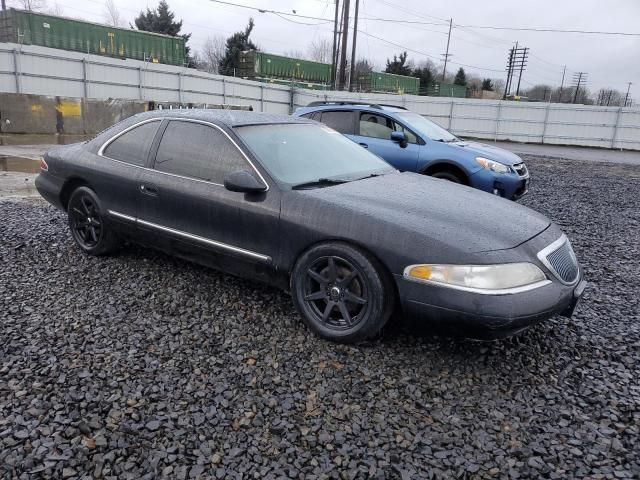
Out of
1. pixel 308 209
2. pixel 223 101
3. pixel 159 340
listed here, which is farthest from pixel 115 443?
pixel 223 101

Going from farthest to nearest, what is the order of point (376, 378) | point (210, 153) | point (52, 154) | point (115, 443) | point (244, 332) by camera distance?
1. point (52, 154)
2. point (210, 153)
3. point (244, 332)
4. point (376, 378)
5. point (115, 443)

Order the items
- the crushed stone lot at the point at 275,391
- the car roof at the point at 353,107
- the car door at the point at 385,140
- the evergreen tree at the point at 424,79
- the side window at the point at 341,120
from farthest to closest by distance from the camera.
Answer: the evergreen tree at the point at 424,79, the side window at the point at 341,120, the car roof at the point at 353,107, the car door at the point at 385,140, the crushed stone lot at the point at 275,391

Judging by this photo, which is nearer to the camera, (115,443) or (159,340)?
(115,443)

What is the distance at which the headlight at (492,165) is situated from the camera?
6.94m

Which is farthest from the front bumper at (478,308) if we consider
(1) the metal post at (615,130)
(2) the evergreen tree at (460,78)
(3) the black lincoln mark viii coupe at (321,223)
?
(2) the evergreen tree at (460,78)

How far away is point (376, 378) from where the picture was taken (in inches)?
104

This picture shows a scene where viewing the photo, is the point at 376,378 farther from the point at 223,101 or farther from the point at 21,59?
the point at 223,101

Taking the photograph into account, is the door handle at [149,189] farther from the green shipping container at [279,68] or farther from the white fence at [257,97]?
the green shipping container at [279,68]

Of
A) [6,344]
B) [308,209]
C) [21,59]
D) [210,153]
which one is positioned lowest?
[6,344]

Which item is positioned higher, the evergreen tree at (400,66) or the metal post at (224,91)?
the evergreen tree at (400,66)

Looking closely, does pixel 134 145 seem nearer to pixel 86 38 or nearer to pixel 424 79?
pixel 86 38

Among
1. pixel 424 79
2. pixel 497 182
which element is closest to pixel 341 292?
pixel 497 182

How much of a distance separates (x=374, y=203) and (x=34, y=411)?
218cm

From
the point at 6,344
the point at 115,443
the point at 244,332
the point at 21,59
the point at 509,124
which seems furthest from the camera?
the point at 509,124
